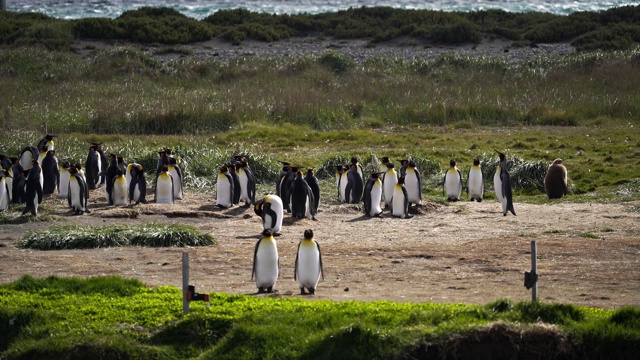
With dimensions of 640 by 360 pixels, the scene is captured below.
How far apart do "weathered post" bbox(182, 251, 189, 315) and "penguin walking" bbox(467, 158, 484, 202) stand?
992 centimetres

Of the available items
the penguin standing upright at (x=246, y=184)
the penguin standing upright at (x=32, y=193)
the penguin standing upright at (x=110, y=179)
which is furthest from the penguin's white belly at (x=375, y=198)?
the penguin standing upright at (x=32, y=193)

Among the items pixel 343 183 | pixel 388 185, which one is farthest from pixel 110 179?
pixel 388 185

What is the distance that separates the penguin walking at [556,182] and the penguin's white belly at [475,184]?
1.21 m

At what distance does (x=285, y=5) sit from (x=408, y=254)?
8798 cm

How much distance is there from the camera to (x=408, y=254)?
14508 millimetres

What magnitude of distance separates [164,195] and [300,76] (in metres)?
16.6

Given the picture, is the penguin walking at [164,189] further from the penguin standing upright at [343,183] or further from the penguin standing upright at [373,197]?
the penguin standing upright at [373,197]

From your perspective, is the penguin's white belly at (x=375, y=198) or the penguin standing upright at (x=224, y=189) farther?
the penguin standing upright at (x=224, y=189)

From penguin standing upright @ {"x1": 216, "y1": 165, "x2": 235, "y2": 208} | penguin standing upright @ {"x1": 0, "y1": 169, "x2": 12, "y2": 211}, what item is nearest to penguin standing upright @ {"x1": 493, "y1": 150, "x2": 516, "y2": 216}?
penguin standing upright @ {"x1": 216, "y1": 165, "x2": 235, "y2": 208}

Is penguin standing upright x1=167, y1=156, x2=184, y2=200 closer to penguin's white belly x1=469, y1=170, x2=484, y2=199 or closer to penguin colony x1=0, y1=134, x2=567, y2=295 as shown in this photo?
penguin colony x1=0, y1=134, x2=567, y2=295

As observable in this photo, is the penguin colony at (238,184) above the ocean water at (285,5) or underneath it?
underneath

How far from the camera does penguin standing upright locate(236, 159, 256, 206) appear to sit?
19219 mm

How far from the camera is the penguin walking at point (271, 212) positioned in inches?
626

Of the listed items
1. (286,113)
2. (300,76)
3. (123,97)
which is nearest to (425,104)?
(286,113)
